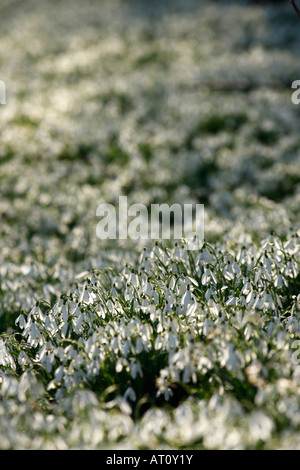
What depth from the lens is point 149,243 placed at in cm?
539

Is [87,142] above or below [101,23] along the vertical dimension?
below

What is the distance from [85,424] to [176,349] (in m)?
0.82

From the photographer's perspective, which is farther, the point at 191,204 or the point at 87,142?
the point at 87,142

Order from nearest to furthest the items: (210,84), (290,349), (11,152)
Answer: (290,349) → (11,152) → (210,84)

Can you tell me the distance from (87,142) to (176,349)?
21.3 feet

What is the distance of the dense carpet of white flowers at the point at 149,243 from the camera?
2.48 meters

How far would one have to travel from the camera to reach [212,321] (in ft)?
9.87

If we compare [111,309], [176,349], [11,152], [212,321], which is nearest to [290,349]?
[212,321]

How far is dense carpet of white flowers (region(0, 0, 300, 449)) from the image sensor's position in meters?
2.48

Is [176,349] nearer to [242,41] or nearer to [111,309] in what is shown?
[111,309]

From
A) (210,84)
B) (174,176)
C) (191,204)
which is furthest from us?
(210,84)

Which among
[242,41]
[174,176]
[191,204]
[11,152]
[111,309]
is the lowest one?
[111,309]
